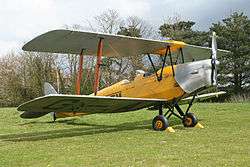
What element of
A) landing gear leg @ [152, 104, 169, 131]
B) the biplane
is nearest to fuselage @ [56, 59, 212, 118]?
the biplane

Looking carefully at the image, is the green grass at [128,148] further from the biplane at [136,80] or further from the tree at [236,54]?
the tree at [236,54]

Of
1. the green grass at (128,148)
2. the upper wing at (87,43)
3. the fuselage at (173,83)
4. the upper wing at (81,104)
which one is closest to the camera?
the green grass at (128,148)

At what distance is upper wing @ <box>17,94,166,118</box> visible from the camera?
401 inches

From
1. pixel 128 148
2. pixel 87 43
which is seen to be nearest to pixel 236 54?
pixel 87 43

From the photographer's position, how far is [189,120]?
520 inches

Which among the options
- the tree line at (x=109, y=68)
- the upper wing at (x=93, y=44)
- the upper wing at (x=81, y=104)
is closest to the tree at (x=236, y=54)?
the tree line at (x=109, y=68)

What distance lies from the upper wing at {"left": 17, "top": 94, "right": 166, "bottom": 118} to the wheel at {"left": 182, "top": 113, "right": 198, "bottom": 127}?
1.32m

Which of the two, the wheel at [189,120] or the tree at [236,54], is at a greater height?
the tree at [236,54]

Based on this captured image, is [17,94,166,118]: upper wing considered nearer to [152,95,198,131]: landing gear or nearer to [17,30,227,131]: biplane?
[17,30,227,131]: biplane

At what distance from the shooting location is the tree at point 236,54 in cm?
3862

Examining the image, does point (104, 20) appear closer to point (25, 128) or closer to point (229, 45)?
point (229, 45)

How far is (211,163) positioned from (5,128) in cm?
955

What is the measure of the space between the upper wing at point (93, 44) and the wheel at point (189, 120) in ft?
7.80

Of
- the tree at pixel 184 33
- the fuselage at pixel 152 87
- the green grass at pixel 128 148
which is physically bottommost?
the green grass at pixel 128 148
